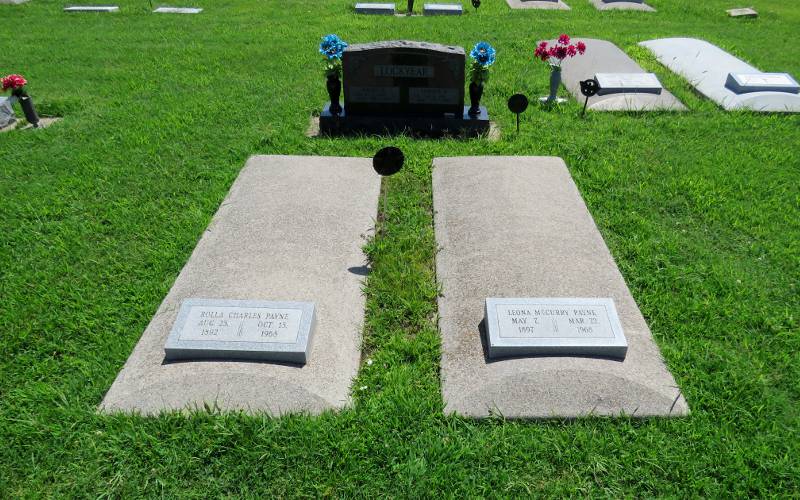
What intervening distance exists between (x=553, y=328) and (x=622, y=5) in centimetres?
1469

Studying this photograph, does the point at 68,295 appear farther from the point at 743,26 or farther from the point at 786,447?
the point at 743,26

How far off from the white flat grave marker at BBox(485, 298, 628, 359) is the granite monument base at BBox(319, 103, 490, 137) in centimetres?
408

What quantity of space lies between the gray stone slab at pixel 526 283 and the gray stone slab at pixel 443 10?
9.13 metres

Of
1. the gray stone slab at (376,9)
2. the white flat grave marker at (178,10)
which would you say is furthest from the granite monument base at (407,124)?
the white flat grave marker at (178,10)

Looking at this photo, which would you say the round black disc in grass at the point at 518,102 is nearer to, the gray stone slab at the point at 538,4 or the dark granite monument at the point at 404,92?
the dark granite monument at the point at 404,92

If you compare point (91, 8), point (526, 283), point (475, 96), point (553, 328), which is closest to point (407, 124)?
point (475, 96)

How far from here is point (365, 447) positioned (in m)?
3.28

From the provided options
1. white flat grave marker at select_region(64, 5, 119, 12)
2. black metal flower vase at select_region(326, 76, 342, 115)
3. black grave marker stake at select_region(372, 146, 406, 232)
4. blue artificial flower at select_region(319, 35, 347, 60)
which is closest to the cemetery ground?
black metal flower vase at select_region(326, 76, 342, 115)

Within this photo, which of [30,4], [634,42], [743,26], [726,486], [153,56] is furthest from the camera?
[30,4]

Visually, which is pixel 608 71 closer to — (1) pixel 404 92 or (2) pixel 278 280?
(1) pixel 404 92

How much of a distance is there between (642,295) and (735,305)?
2.54ft

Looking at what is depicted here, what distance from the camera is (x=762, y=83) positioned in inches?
333

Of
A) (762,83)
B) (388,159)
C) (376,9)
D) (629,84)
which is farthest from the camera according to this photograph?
(376,9)

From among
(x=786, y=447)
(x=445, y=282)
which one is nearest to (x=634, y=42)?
(x=445, y=282)
